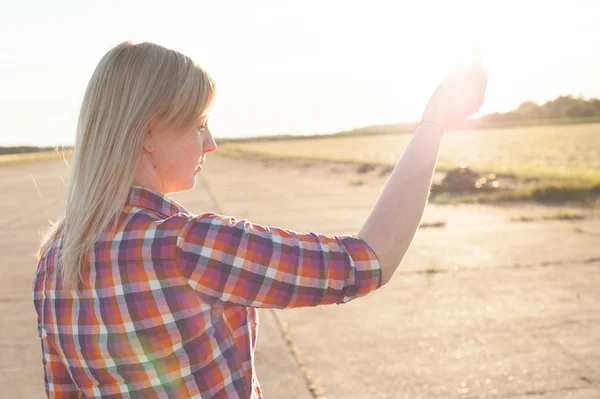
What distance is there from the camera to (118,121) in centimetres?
122

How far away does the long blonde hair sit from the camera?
121cm

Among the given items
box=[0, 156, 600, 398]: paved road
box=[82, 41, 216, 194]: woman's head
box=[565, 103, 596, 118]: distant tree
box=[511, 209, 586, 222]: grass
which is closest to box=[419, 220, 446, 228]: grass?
box=[0, 156, 600, 398]: paved road

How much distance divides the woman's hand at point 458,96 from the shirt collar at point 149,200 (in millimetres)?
529

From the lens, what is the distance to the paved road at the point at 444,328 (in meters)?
3.14

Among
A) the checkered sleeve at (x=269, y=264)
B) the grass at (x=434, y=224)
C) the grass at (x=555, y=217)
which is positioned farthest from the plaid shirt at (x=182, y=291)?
the grass at (x=555, y=217)

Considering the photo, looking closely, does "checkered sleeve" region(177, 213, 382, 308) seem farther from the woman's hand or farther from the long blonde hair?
the woman's hand

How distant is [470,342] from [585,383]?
721mm

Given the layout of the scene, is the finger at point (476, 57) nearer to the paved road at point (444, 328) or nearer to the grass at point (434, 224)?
the paved road at point (444, 328)

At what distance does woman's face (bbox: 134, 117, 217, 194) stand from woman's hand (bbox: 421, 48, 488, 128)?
46 centimetres

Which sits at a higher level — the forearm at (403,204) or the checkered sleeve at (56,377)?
the forearm at (403,204)

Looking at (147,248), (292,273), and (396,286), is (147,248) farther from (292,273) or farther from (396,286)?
(396,286)

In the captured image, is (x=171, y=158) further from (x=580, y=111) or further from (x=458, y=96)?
(x=580, y=111)

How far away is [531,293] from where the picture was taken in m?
4.64

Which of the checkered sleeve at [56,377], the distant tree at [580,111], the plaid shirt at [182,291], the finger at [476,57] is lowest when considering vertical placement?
the distant tree at [580,111]
